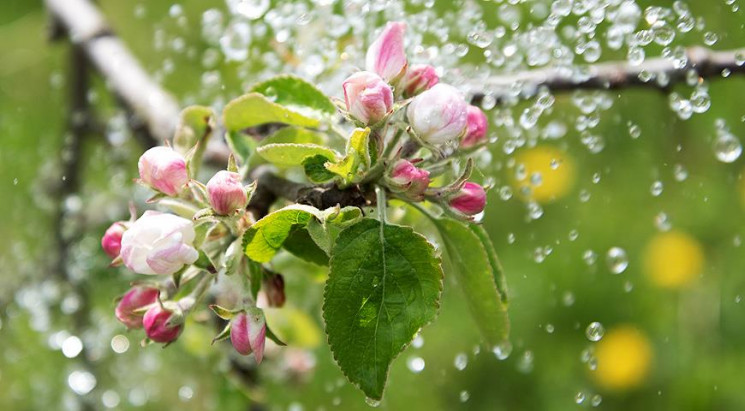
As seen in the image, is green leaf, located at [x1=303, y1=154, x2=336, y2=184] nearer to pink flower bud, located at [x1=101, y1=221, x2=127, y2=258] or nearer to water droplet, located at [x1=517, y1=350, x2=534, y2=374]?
pink flower bud, located at [x1=101, y1=221, x2=127, y2=258]

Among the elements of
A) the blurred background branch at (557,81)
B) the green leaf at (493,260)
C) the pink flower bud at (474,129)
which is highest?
the pink flower bud at (474,129)

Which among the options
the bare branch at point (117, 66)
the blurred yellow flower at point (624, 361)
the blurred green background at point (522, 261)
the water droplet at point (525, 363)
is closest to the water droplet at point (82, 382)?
the blurred green background at point (522, 261)

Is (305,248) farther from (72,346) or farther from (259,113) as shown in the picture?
(72,346)

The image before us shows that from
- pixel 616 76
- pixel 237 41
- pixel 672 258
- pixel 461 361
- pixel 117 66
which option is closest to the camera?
pixel 616 76

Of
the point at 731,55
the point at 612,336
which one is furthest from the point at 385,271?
the point at 612,336

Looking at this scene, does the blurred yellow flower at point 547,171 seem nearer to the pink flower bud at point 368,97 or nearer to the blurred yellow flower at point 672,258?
the blurred yellow flower at point 672,258

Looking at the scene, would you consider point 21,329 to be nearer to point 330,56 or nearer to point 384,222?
point 330,56

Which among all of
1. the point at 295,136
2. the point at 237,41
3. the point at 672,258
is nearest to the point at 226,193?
the point at 295,136
